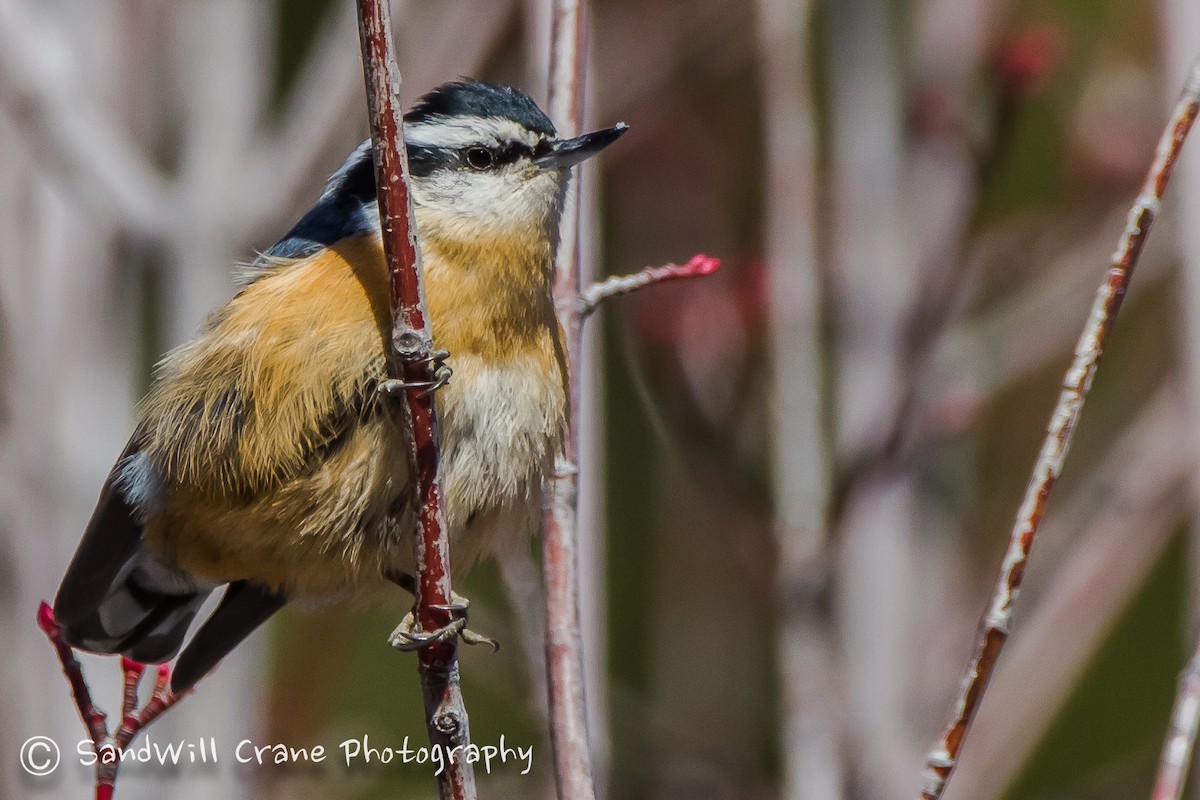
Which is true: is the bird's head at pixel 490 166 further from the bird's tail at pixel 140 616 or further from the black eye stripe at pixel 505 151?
the bird's tail at pixel 140 616

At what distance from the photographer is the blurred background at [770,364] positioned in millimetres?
2621

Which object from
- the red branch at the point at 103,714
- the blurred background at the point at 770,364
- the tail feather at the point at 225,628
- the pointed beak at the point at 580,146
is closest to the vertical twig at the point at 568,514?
the pointed beak at the point at 580,146

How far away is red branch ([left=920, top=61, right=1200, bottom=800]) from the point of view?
141cm

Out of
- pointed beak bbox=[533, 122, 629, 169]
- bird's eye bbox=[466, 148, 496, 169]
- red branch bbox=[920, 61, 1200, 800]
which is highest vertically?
pointed beak bbox=[533, 122, 629, 169]

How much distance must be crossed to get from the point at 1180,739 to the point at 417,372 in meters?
0.92

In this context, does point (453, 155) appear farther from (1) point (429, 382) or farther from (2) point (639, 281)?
(1) point (429, 382)

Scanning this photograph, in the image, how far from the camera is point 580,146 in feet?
6.81

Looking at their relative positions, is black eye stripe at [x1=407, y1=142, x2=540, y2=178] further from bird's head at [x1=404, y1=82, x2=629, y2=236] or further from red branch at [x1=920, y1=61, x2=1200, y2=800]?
red branch at [x1=920, y1=61, x2=1200, y2=800]

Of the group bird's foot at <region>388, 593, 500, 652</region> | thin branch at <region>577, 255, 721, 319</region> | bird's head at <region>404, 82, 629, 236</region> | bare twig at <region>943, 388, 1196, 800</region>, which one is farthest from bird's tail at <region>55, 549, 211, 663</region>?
bare twig at <region>943, 388, 1196, 800</region>

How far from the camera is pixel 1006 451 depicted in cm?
339

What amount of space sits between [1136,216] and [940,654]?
155cm

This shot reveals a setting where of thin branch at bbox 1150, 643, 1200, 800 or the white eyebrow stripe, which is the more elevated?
the white eyebrow stripe

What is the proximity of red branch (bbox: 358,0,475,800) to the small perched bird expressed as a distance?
25 cm
